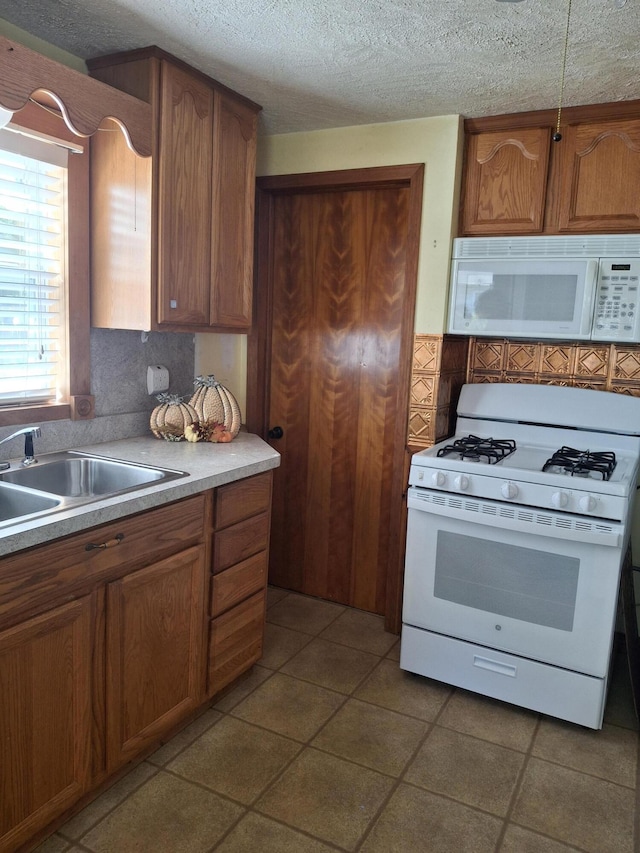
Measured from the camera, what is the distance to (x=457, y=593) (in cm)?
248

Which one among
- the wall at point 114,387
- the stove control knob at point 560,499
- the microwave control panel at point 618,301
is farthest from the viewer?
the microwave control panel at point 618,301

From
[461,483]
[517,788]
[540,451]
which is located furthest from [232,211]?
[517,788]

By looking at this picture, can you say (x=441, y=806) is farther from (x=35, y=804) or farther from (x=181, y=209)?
(x=181, y=209)

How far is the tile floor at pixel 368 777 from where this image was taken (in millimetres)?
1798

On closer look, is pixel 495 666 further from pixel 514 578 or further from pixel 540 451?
pixel 540 451

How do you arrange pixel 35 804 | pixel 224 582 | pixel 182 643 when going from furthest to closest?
pixel 224 582, pixel 182 643, pixel 35 804

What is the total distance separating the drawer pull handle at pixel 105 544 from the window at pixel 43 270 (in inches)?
27.1

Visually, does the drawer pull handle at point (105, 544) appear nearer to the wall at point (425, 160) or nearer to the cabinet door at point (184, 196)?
the cabinet door at point (184, 196)

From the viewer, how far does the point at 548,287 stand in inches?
102

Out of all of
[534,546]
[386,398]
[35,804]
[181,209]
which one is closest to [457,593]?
[534,546]

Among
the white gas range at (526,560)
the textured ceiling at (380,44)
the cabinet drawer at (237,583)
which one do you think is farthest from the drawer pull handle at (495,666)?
the textured ceiling at (380,44)

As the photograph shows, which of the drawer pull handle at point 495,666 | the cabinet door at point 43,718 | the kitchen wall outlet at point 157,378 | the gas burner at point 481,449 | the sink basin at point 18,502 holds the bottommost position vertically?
the drawer pull handle at point 495,666

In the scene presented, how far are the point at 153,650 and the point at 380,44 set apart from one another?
2040mm

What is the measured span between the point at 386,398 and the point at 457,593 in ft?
3.25
